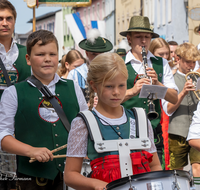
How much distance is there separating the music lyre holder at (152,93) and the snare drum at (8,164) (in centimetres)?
156

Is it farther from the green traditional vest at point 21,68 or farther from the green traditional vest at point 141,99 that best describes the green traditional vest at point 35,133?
the green traditional vest at point 141,99

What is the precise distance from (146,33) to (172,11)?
2021cm

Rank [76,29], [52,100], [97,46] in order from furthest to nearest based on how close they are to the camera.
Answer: [76,29] → [97,46] → [52,100]

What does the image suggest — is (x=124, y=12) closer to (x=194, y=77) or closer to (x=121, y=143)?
(x=194, y=77)

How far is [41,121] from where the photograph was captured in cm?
341

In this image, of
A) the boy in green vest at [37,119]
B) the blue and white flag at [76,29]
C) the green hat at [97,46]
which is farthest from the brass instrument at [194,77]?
the blue and white flag at [76,29]

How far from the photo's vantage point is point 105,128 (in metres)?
2.64

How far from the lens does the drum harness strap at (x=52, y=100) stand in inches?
136

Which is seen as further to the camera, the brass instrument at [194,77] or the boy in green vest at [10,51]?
the brass instrument at [194,77]

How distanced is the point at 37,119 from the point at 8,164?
2.22ft

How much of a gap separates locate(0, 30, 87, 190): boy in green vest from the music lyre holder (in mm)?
1090

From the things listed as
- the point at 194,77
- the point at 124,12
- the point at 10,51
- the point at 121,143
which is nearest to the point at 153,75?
the point at 10,51

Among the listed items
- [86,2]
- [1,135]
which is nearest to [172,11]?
[86,2]

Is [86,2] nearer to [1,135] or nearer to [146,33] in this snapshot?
[146,33]
